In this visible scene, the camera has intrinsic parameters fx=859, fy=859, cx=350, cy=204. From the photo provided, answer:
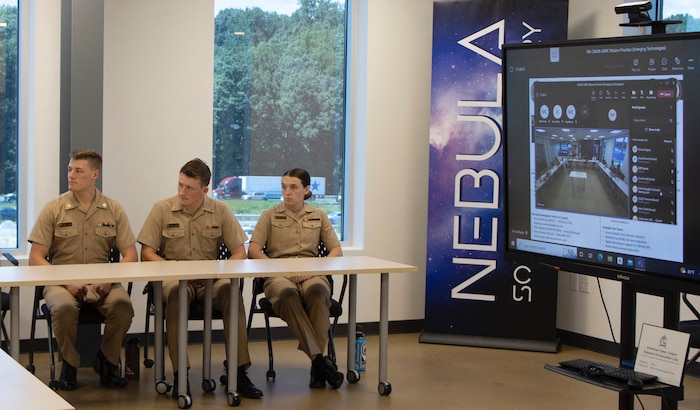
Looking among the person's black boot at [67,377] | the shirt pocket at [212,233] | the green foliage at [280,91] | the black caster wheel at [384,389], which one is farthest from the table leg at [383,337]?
the green foliage at [280,91]

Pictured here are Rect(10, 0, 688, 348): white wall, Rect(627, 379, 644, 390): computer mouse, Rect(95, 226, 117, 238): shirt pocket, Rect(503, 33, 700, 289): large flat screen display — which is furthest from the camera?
Rect(10, 0, 688, 348): white wall

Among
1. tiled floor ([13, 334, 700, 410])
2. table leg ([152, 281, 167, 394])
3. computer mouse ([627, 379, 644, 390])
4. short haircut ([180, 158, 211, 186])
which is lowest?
tiled floor ([13, 334, 700, 410])

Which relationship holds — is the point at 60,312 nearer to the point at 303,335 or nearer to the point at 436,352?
the point at 303,335

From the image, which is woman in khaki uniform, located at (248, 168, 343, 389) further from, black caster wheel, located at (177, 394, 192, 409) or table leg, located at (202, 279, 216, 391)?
black caster wheel, located at (177, 394, 192, 409)

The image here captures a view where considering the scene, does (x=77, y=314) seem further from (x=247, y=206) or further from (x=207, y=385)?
(x=247, y=206)

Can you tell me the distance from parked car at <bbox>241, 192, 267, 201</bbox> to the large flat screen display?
361cm

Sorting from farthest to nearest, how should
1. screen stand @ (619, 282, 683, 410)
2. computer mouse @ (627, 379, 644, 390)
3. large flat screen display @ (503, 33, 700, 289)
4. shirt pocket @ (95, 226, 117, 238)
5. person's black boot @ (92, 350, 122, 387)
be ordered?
1. shirt pocket @ (95, 226, 117, 238)
2. person's black boot @ (92, 350, 122, 387)
3. screen stand @ (619, 282, 683, 410)
4. large flat screen display @ (503, 33, 700, 289)
5. computer mouse @ (627, 379, 644, 390)

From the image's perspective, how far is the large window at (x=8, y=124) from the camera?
6117mm

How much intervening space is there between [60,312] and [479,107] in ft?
11.3

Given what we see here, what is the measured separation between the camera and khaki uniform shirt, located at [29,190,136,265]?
519 cm

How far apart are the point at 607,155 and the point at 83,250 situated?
335 centimetres

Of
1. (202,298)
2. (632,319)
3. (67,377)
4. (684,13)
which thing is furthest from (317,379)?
(684,13)

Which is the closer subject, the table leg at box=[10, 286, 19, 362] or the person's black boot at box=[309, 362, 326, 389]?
the table leg at box=[10, 286, 19, 362]

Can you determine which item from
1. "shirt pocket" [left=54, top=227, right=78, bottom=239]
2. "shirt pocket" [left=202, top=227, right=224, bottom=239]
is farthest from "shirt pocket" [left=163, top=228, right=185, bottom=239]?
"shirt pocket" [left=54, top=227, right=78, bottom=239]
